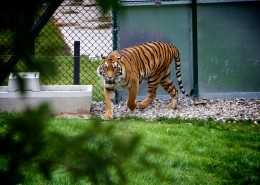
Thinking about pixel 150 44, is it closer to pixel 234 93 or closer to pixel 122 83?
pixel 122 83

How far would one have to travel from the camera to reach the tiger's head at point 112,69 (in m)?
7.89

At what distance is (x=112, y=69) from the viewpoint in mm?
7891

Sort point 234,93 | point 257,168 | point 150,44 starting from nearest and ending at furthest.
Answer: point 257,168 < point 150,44 < point 234,93

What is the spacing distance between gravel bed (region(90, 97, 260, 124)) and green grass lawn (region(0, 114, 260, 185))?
0.42 metres

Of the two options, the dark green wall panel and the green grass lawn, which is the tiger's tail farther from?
the green grass lawn

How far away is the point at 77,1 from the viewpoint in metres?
1.52

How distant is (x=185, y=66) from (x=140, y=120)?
2215 millimetres

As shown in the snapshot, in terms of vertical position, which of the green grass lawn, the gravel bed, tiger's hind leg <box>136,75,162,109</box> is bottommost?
the green grass lawn

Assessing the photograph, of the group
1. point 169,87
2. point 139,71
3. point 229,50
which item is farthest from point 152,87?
point 229,50

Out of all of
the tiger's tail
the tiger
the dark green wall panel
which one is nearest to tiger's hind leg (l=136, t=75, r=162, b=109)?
the tiger

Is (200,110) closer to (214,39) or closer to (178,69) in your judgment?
(178,69)

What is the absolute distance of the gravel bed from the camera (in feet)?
26.3

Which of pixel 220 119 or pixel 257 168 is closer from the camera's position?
pixel 257 168

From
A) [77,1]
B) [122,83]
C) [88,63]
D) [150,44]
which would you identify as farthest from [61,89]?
[77,1]
